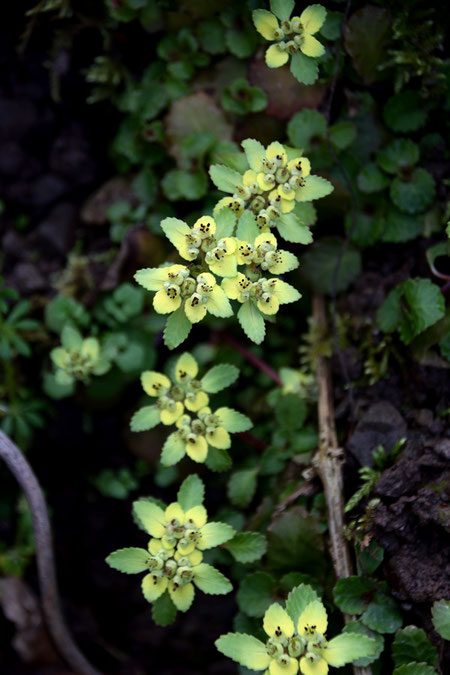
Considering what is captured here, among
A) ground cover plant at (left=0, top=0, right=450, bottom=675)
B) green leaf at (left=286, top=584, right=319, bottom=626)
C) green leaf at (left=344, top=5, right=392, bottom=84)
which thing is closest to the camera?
green leaf at (left=286, top=584, right=319, bottom=626)

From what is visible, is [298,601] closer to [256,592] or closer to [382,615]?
[382,615]

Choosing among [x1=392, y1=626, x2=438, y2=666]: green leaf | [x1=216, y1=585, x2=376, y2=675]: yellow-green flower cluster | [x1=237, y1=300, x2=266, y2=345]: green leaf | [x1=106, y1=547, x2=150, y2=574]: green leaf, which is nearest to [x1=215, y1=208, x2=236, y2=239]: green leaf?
[x1=237, y1=300, x2=266, y2=345]: green leaf

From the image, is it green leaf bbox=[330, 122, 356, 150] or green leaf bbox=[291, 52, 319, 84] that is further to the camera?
green leaf bbox=[330, 122, 356, 150]

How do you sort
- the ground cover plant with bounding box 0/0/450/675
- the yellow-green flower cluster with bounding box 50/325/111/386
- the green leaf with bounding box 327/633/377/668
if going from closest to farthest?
1. the green leaf with bounding box 327/633/377/668
2. the ground cover plant with bounding box 0/0/450/675
3. the yellow-green flower cluster with bounding box 50/325/111/386

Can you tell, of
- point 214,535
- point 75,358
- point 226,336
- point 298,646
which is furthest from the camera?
point 226,336

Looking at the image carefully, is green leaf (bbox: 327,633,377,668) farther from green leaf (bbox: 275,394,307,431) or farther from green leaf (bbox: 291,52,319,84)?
green leaf (bbox: 291,52,319,84)

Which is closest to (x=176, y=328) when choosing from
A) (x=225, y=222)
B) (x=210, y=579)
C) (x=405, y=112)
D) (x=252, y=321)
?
(x=252, y=321)

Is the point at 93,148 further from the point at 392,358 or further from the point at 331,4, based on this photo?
the point at 392,358

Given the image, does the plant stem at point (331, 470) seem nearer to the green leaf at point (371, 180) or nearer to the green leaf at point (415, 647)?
the green leaf at point (415, 647)
